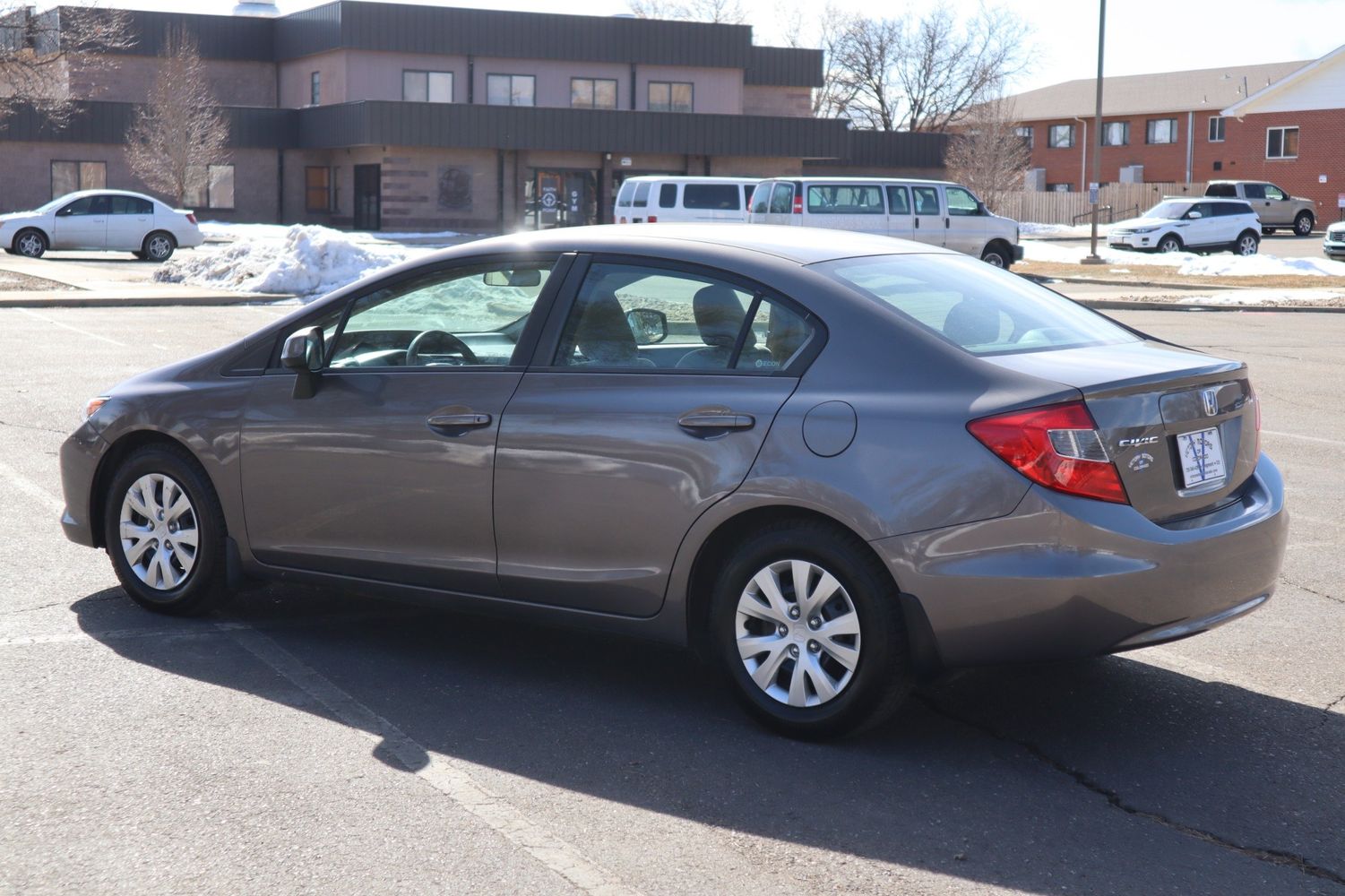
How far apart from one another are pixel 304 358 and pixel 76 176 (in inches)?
2101

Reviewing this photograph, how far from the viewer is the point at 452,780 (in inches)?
175

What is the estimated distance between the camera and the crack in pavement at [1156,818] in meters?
3.88

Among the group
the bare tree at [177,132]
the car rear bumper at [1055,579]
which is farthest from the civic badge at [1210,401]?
the bare tree at [177,132]

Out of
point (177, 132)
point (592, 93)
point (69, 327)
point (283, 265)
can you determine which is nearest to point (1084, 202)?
point (592, 93)

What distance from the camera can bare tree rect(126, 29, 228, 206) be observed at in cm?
5175

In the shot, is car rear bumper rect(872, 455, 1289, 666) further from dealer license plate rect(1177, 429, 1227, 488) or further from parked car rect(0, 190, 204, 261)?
parked car rect(0, 190, 204, 261)

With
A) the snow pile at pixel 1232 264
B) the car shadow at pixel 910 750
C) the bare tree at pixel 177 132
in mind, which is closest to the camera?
the car shadow at pixel 910 750

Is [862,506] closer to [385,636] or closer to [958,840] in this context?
[958,840]

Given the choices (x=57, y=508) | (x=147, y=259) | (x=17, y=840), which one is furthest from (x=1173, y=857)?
(x=147, y=259)

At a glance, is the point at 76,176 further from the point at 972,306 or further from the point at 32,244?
the point at 972,306

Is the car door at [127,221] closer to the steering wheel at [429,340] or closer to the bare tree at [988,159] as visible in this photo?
the bare tree at [988,159]

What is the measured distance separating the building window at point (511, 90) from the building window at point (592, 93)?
157 cm

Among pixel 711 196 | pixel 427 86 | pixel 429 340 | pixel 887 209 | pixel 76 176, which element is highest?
pixel 427 86

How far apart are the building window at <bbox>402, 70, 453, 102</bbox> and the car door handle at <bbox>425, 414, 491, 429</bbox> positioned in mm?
52530
